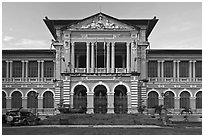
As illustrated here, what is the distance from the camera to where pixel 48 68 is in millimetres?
48625

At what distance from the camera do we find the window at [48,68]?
4853cm

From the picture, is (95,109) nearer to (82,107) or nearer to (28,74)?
(82,107)

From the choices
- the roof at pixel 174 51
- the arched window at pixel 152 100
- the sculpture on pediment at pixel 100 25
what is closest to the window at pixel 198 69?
the roof at pixel 174 51

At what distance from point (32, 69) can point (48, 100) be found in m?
4.39

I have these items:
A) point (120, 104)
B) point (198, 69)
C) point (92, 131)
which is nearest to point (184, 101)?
point (198, 69)

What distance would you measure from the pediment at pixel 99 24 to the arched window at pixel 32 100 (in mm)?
9560

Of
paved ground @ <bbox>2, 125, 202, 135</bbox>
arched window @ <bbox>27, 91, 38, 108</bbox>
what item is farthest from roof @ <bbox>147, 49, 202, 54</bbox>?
→ paved ground @ <bbox>2, 125, 202, 135</bbox>

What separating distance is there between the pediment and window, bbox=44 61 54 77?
645 centimetres

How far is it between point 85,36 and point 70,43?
6.16 feet

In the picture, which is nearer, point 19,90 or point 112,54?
point 112,54

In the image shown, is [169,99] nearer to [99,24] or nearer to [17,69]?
[99,24]

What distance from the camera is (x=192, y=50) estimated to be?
4775cm

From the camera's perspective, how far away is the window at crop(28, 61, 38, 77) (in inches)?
1912

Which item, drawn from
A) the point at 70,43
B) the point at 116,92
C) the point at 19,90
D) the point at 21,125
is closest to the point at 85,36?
the point at 70,43
